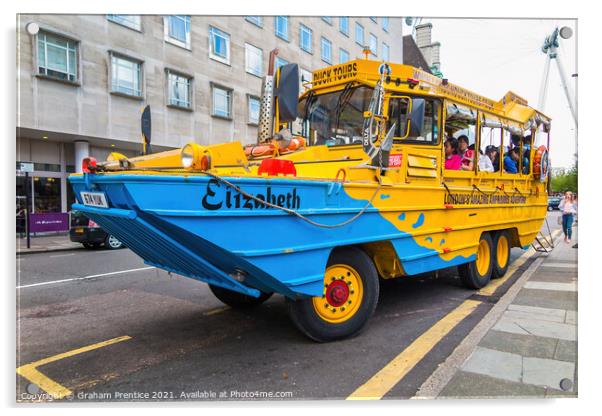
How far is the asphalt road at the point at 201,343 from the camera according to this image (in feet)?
9.36

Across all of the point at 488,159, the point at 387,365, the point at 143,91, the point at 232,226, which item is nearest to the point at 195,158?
the point at 232,226

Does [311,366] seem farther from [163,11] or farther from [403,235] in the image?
[163,11]

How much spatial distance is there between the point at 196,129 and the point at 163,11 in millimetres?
9433

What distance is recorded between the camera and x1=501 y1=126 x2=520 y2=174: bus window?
20.5ft

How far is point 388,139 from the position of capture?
377 cm

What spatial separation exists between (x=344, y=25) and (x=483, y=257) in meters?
4.06

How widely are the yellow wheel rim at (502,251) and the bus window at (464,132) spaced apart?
1.59 meters

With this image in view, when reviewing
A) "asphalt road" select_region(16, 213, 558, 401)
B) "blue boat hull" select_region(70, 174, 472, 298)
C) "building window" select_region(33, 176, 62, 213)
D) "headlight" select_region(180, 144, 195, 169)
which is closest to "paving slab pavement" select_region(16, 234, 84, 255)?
"building window" select_region(33, 176, 62, 213)

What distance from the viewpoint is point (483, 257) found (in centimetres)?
588

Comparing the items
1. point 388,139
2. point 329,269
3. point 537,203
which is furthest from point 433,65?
point 537,203

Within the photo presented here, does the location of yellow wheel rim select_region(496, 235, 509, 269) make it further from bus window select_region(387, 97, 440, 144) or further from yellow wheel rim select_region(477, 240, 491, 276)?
bus window select_region(387, 97, 440, 144)

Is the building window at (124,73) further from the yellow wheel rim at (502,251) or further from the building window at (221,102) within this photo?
the yellow wheel rim at (502,251)

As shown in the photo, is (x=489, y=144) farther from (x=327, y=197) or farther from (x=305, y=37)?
(x=327, y=197)

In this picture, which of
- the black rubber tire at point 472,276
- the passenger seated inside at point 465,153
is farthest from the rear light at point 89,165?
the black rubber tire at point 472,276
